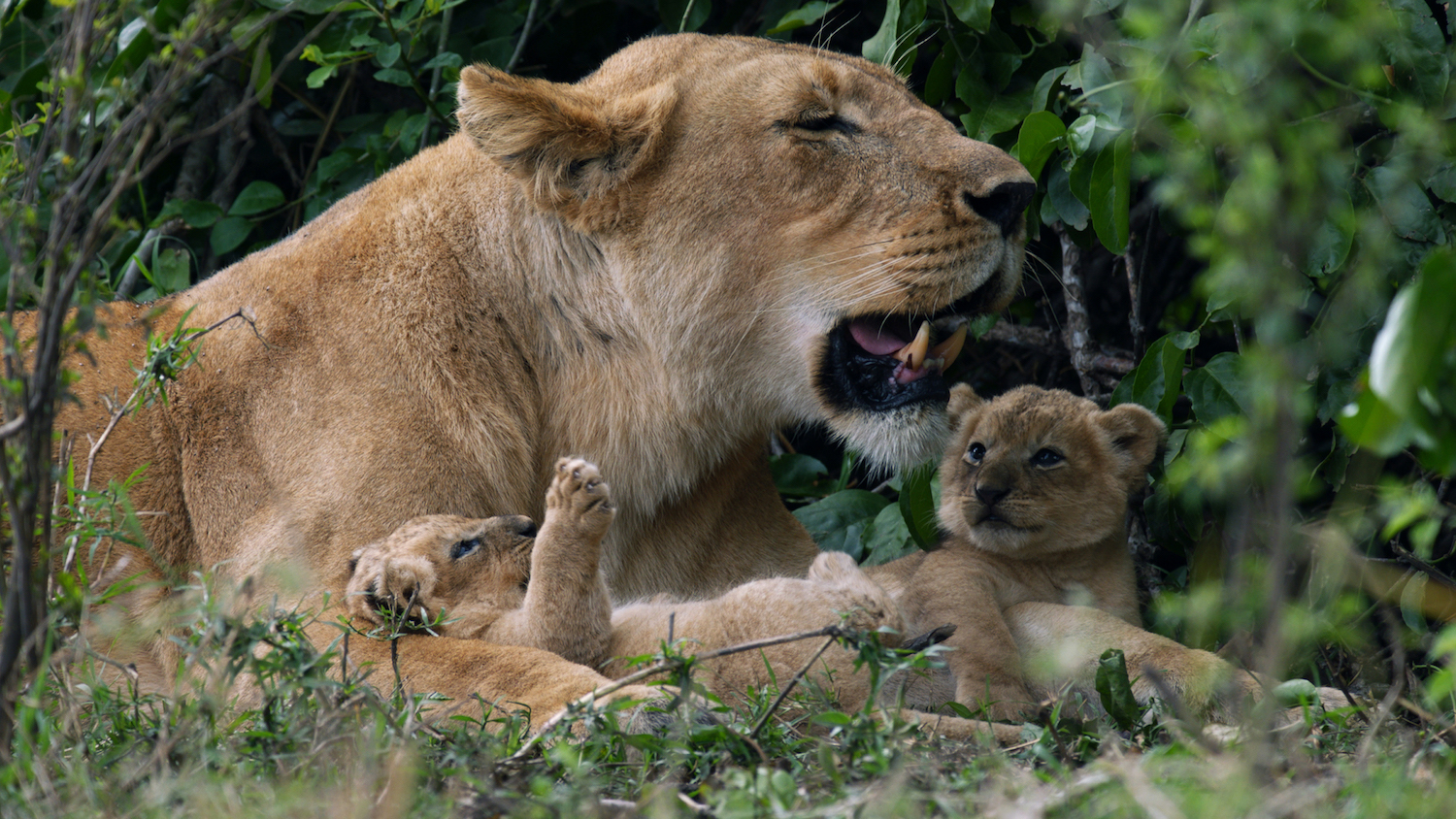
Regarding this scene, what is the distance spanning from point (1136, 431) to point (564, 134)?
1.59 metres

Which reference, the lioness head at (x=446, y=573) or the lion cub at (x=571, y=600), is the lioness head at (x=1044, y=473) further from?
the lioness head at (x=446, y=573)

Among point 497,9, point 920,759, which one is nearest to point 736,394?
point 920,759

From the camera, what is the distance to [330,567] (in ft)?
9.02

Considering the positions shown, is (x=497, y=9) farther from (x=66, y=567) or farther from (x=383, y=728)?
(x=383, y=728)

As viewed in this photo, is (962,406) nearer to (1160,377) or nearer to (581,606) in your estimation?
(1160,377)

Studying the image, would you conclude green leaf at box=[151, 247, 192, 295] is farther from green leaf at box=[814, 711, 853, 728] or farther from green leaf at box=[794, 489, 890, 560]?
green leaf at box=[814, 711, 853, 728]

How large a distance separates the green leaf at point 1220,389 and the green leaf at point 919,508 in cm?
75

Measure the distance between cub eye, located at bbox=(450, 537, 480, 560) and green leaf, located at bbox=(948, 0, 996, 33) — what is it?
191cm

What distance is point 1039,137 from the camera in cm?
318

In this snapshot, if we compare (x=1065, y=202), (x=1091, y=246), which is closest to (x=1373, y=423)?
(x=1065, y=202)

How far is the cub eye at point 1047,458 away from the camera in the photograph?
323 cm

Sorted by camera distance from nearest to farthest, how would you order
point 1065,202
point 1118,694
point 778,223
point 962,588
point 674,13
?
point 1118,694
point 778,223
point 962,588
point 1065,202
point 674,13

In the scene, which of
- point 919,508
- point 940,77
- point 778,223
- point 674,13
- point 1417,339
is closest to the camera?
point 1417,339

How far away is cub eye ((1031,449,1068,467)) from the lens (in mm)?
3229
